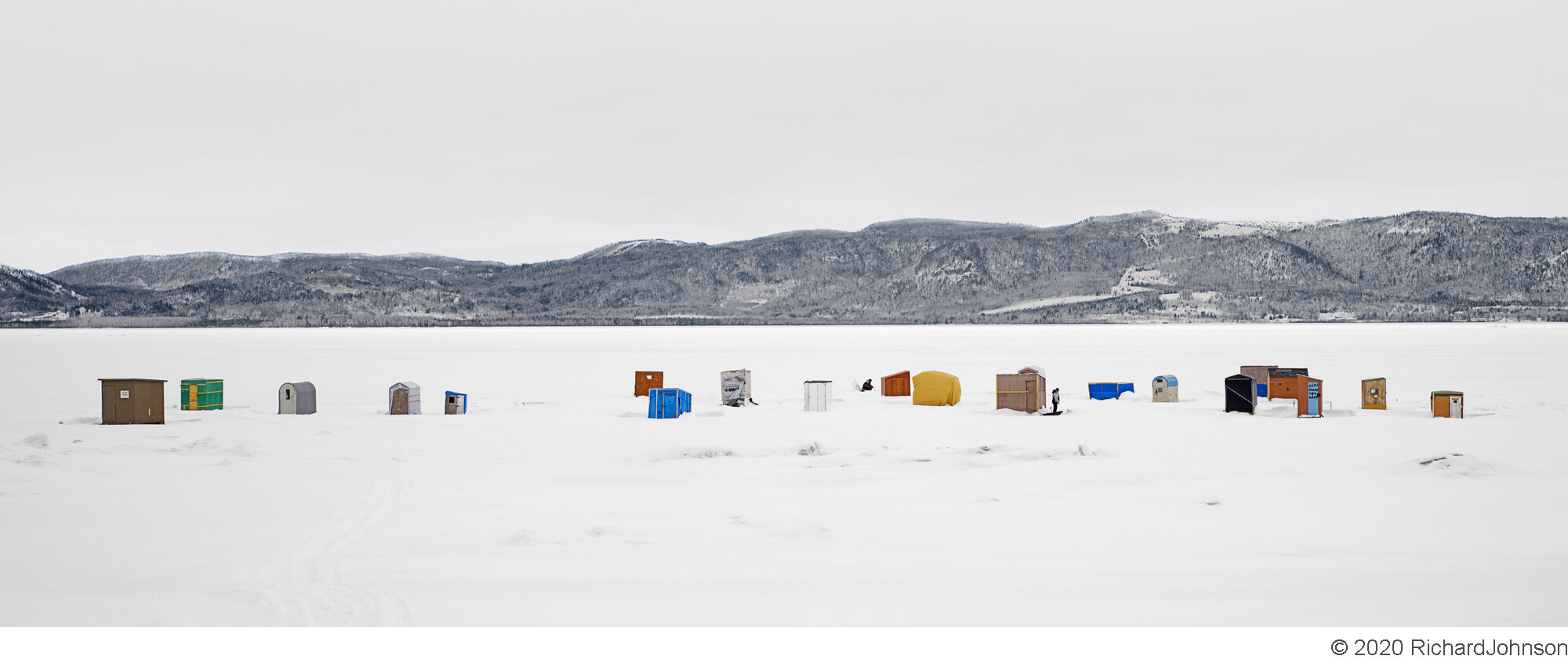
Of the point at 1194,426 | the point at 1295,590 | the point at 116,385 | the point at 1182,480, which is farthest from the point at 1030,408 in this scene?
the point at 116,385

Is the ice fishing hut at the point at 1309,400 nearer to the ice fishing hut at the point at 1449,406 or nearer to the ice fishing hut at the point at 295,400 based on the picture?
the ice fishing hut at the point at 1449,406

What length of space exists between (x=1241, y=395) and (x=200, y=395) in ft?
83.9

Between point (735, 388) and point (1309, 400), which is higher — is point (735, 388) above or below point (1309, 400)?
above

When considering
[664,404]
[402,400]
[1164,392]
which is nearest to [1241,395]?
[1164,392]

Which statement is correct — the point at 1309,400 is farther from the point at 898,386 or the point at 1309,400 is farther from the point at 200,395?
the point at 200,395

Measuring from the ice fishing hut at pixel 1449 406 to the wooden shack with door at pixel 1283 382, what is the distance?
336cm

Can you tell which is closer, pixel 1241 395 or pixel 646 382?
pixel 1241 395

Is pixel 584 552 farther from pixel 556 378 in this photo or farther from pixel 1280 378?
pixel 556 378

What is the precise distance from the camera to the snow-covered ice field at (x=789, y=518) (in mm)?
8797

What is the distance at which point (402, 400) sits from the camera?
2670 cm

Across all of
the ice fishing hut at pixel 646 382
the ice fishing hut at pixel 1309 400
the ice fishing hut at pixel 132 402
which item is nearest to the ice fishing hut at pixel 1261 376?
the ice fishing hut at pixel 1309 400

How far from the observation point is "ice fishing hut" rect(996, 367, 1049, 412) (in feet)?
88.9

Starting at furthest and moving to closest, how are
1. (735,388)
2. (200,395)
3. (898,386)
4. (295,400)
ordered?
1. (898,386)
2. (735,388)
3. (200,395)
4. (295,400)

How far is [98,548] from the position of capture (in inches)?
424
